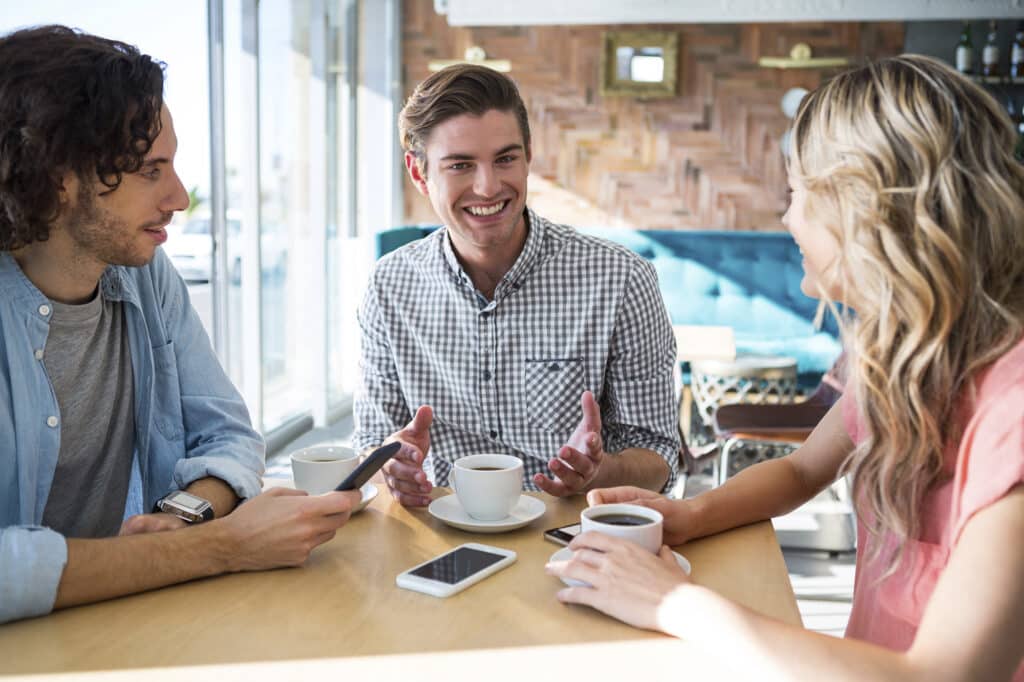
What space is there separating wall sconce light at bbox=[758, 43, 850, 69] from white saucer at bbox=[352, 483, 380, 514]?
5.35 m

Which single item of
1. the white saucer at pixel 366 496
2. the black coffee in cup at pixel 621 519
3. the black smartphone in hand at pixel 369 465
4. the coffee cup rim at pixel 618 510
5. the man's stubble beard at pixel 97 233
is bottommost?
the white saucer at pixel 366 496

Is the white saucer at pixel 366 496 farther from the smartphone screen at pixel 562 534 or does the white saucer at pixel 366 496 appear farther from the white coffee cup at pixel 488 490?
the smartphone screen at pixel 562 534

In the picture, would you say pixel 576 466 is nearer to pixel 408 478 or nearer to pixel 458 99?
pixel 408 478

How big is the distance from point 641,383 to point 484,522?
27.9 inches

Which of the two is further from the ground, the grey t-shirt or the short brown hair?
the short brown hair

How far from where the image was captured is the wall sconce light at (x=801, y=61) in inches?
241

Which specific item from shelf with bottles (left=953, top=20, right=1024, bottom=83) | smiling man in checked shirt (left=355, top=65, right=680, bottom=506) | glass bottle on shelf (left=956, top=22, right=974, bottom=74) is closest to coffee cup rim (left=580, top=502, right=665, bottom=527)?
smiling man in checked shirt (left=355, top=65, right=680, bottom=506)

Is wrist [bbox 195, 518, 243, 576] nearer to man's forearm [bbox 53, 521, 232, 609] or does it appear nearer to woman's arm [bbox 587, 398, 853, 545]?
man's forearm [bbox 53, 521, 232, 609]

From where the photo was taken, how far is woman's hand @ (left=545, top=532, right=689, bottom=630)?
1.06 m

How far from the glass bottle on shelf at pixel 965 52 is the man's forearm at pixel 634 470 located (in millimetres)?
5220

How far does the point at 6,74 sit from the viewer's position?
4.61ft

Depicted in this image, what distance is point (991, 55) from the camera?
6.00 metres

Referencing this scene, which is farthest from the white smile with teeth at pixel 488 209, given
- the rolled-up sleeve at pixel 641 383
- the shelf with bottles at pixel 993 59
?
the shelf with bottles at pixel 993 59

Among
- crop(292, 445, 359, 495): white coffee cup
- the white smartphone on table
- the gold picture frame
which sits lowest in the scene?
the white smartphone on table
